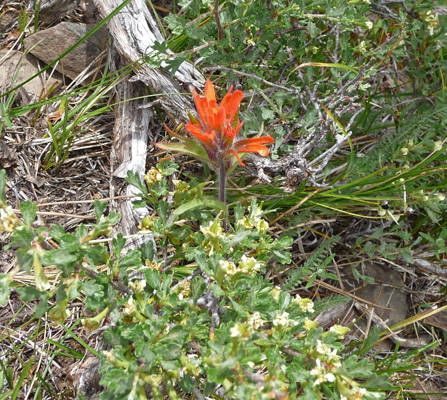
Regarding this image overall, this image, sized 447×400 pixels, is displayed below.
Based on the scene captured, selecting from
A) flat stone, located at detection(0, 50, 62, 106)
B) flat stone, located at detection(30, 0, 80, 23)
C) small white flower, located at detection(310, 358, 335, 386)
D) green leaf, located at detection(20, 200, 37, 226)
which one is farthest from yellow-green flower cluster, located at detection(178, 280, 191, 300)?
flat stone, located at detection(30, 0, 80, 23)

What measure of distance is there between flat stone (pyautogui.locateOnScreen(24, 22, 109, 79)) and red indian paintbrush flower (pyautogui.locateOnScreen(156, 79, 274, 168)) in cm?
148

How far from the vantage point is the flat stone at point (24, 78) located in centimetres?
268

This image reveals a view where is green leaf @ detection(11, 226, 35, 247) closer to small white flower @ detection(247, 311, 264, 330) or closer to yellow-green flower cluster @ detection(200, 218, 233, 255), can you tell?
yellow-green flower cluster @ detection(200, 218, 233, 255)

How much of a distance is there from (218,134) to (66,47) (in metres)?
1.71

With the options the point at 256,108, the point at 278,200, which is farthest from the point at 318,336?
the point at 256,108

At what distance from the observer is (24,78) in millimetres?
2752

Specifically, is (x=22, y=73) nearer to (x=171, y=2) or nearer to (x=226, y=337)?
(x=171, y=2)

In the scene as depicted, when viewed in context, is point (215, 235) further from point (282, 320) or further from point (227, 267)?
point (282, 320)

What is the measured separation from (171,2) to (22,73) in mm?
1101

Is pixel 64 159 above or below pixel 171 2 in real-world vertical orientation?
below

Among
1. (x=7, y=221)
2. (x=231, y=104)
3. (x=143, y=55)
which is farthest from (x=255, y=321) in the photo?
(x=143, y=55)

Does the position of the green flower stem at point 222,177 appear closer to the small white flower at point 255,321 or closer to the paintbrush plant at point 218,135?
the paintbrush plant at point 218,135

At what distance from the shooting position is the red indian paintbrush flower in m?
1.55

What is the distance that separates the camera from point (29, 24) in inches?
113
